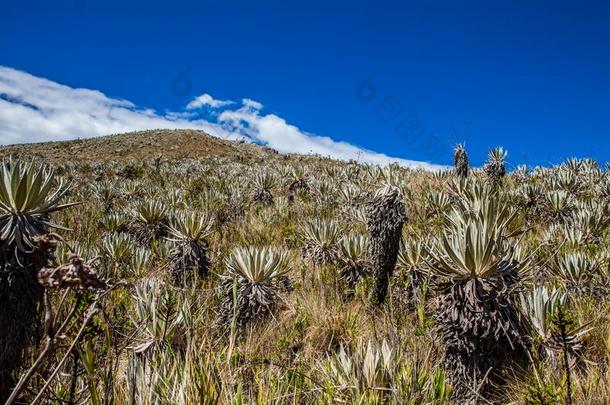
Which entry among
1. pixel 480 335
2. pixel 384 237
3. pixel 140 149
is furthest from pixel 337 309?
pixel 140 149

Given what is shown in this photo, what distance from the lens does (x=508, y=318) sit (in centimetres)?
298

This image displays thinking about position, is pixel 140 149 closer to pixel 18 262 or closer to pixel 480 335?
pixel 18 262

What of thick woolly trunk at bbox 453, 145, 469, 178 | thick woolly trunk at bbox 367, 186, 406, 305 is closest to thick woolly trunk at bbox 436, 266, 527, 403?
thick woolly trunk at bbox 367, 186, 406, 305

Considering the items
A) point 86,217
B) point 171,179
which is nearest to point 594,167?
point 86,217

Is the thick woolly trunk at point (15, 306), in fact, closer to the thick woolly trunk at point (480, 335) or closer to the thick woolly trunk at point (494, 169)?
the thick woolly trunk at point (480, 335)

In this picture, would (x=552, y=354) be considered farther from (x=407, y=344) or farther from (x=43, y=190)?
(x=43, y=190)

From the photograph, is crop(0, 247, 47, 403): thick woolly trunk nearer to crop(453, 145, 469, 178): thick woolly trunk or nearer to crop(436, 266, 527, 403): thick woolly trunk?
crop(436, 266, 527, 403): thick woolly trunk

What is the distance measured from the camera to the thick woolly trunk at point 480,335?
2.97 metres

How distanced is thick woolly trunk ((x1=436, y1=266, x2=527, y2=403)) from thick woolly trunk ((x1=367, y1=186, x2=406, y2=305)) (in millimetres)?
1351

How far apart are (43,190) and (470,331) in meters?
3.16

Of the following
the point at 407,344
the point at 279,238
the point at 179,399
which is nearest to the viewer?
the point at 179,399

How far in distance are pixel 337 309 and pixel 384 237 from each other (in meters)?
0.91

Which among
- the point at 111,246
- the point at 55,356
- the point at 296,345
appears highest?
the point at 111,246

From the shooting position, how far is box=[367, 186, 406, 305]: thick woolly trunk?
4480 millimetres
